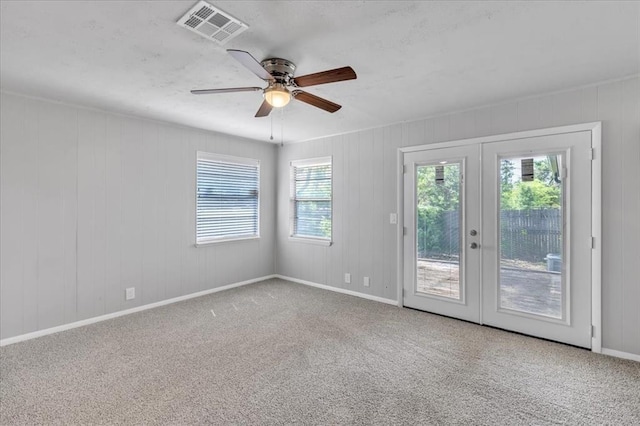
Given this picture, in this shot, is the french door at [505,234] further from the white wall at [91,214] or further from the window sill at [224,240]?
the white wall at [91,214]

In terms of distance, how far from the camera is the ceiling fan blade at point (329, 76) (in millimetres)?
1989

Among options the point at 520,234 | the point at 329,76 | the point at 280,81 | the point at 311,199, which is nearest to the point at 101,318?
the point at 311,199

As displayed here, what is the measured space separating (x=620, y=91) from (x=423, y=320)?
286 cm

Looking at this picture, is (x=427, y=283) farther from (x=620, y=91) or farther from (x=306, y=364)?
(x=620, y=91)

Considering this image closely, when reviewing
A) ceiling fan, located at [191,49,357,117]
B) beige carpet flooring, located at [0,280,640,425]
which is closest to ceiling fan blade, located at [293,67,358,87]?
ceiling fan, located at [191,49,357,117]

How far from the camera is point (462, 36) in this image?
6.87 ft

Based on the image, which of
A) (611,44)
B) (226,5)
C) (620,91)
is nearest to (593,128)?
(620,91)

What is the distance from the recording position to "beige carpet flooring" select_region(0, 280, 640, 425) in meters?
2.05

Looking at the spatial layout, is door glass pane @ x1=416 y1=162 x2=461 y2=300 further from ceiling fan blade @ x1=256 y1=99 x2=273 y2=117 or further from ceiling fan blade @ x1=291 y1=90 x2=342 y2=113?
ceiling fan blade @ x1=256 y1=99 x2=273 y2=117

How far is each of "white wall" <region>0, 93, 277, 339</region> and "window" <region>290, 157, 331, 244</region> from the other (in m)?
1.35

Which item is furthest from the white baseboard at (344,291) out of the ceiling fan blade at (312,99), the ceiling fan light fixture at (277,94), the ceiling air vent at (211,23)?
the ceiling air vent at (211,23)

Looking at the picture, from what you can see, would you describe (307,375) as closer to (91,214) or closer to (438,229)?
(438,229)

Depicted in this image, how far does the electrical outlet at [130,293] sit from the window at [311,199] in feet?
8.07

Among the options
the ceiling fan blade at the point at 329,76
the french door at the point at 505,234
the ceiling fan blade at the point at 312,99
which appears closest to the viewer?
the ceiling fan blade at the point at 329,76
